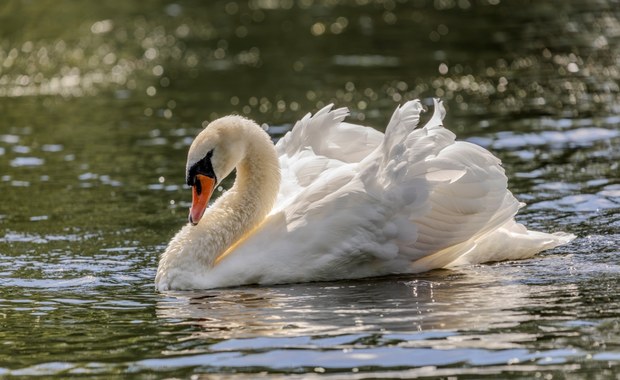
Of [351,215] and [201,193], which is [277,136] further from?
[351,215]

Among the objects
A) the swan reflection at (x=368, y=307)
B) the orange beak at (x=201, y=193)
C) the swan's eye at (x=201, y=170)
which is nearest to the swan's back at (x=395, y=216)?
the swan reflection at (x=368, y=307)

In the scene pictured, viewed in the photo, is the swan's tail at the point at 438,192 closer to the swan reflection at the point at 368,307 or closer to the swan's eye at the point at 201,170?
the swan reflection at the point at 368,307

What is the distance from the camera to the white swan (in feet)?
39.3

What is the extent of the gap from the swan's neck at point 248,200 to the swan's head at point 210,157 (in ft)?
0.57

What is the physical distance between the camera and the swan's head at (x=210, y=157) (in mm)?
12398

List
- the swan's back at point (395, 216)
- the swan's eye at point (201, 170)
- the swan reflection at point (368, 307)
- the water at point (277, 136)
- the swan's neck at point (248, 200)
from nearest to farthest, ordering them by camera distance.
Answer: the water at point (277, 136) → the swan reflection at point (368, 307) → the swan's back at point (395, 216) → the swan's eye at point (201, 170) → the swan's neck at point (248, 200)

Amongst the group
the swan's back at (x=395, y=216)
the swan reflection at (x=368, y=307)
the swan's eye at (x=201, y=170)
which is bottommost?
the swan reflection at (x=368, y=307)

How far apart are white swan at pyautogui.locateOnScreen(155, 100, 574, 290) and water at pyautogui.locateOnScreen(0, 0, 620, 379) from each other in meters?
0.25

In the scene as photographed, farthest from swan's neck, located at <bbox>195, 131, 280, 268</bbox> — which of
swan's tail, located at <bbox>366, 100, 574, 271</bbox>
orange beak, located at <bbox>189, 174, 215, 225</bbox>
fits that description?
swan's tail, located at <bbox>366, 100, 574, 271</bbox>

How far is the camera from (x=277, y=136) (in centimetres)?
2019

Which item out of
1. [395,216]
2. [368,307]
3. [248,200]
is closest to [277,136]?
[248,200]

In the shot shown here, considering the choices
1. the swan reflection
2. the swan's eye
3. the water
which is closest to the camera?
the water

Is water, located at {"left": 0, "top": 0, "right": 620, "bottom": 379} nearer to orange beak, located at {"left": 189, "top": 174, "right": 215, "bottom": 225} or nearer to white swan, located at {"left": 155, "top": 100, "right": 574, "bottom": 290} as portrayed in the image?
white swan, located at {"left": 155, "top": 100, "right": 574, "bottom": 290}

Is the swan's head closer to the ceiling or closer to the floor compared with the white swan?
closer to the ceiling
